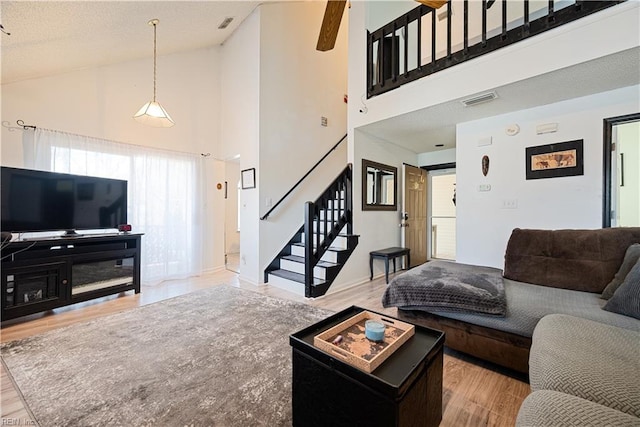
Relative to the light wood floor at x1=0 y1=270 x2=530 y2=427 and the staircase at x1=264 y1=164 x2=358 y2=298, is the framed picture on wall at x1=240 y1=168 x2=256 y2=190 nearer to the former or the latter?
the staircase at x1=264 y1=164 x2=358 y2=298

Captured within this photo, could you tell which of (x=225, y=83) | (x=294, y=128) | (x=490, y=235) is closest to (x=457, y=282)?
(x=490, y=235)

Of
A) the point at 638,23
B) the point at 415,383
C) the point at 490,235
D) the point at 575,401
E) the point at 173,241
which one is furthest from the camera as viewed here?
the point at 173,241

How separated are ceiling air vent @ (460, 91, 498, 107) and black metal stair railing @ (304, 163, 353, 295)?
1658 mm

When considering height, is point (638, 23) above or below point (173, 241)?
above

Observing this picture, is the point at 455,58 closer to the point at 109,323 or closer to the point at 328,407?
the point at 328,407

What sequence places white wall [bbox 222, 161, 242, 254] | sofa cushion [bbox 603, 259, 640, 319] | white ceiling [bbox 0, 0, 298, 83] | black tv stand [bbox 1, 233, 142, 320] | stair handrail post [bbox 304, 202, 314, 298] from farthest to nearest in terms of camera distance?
white wall [bbox 222, 161, 242, 254], stair handrail post [bbox 304, 202, 314, 298], black tv stand [bbox 1, 233, 142, 320], white ceiling [bbox 0, 0, 298, 83], sofa cushion [bbox 603, 259, 640, 319]

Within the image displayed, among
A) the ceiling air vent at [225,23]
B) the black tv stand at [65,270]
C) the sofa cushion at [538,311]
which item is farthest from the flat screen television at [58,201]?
the sofa cushion at [538,311]

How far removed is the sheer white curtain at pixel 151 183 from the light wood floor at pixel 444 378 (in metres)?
0.90

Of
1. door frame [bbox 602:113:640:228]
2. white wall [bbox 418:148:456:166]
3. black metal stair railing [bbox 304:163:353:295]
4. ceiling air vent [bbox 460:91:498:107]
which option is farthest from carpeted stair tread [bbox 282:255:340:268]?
white wall [bbox 418:148:456:166]

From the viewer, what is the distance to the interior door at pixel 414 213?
4922 millimetres

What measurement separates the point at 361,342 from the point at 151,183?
4208mm

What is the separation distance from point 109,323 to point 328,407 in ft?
8.25

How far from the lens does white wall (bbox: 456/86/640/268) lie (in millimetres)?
2760

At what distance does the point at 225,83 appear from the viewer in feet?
16.0
